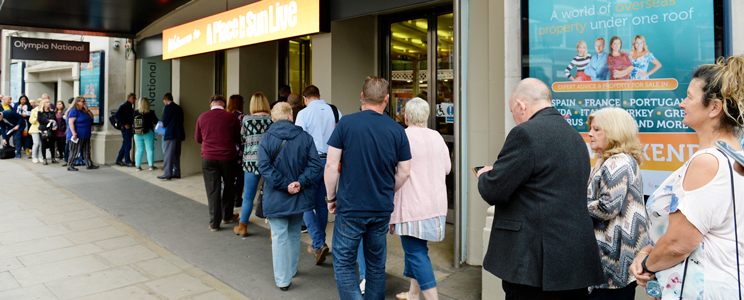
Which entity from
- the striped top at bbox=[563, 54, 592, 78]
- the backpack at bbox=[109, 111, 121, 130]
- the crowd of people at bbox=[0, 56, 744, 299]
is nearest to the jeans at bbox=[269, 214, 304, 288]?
the crowd of people at bbox=[0, 56, 744, 299]

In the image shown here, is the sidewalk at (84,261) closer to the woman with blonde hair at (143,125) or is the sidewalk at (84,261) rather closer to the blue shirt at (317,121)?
the blue shirt at (317,121)

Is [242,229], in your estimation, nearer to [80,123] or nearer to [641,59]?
[641,59]

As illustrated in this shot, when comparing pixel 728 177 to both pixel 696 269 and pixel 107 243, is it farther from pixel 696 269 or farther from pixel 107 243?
pixel 107 243

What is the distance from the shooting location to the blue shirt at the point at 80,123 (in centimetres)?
1076

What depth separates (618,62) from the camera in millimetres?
3396

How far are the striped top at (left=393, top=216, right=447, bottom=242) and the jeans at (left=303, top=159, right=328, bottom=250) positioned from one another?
1.56 metres

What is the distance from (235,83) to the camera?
874cm

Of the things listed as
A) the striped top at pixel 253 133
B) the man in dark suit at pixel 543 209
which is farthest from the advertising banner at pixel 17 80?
the man in dark suit at pixel 543 209

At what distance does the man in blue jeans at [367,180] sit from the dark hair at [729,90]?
1890 mm

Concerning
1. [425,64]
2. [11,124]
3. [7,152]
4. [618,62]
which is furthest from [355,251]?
[7,152]

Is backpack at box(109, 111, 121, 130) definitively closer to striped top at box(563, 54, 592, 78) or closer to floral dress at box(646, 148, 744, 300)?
striped top at box(563, 54, 592, 78)

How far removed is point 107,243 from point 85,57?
858 centimetres

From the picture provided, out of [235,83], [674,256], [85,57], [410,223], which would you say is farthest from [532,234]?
[85,57]

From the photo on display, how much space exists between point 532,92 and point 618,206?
0.78m
